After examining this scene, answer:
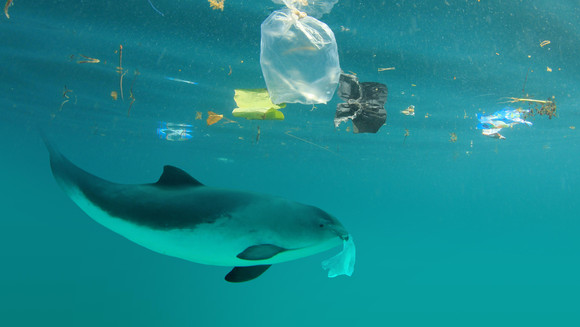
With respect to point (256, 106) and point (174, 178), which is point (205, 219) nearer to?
point (174, 178)

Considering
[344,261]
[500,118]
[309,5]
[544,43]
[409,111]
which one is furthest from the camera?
[409,111]

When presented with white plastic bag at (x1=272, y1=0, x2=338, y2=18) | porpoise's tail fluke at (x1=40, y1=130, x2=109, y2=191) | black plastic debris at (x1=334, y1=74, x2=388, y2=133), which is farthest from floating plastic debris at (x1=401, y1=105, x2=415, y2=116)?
porpoise's tail fluke at (x1=40, y1=130, x2=109, y2=191)

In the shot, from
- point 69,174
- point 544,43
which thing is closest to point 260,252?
point 69,174

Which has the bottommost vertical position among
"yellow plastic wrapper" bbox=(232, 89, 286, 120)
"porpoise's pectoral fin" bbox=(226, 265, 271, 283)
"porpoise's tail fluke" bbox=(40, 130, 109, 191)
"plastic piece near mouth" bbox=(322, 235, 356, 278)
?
"porpoise's pectoral fin" bbox=(226, 265, 271, 283)

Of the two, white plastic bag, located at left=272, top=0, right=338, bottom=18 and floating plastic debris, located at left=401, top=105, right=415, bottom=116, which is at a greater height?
floating plastic debris, located at left=401, top=105, right=415, bottom=116

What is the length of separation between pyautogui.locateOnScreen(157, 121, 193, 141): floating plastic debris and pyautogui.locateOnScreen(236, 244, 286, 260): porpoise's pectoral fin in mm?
19095

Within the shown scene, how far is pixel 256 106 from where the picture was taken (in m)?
4.42

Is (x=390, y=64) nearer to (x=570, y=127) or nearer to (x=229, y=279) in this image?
(x=229, y=279)

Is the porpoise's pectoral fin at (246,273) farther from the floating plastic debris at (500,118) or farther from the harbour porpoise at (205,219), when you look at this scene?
the floating plastic debris at (500,118)

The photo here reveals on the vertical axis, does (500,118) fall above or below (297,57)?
above

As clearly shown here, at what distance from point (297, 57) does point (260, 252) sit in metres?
2.44

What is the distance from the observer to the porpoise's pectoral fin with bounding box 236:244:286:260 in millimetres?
2070

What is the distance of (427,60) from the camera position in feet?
30.3

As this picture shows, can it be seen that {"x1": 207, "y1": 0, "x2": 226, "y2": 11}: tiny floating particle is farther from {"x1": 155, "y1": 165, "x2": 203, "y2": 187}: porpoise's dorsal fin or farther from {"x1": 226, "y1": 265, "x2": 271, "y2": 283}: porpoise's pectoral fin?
{"x1": 226, "y1": 265, "x2": 271, "y2": 283}: porpoise's pectoral fin
